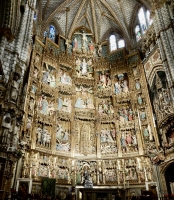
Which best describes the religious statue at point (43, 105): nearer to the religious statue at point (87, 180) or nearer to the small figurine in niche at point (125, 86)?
the religious statue at point (87, 180)

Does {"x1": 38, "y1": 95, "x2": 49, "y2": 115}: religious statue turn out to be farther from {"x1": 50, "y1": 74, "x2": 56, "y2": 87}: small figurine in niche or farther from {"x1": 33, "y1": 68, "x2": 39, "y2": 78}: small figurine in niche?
{"x1": 33, "y1": 68, "x2": 39, "y2": 78}: small figurine in niche

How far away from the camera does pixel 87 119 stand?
61.9 ft

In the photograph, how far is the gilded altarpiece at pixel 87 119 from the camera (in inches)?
618

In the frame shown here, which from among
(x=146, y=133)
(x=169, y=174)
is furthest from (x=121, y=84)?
(x=169, y=174)

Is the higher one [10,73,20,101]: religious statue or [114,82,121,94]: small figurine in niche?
[114,82,121,94]: small figurine in niche

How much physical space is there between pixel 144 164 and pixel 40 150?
762 centimetres

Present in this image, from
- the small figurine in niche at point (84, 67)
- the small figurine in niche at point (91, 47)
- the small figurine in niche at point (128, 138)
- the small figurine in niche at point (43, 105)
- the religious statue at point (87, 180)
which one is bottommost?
the religious statue at point (87, 180)

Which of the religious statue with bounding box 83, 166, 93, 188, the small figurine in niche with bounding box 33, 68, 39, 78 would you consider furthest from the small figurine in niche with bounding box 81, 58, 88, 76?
the religious statue with bounding box 83, 166, 93, 188

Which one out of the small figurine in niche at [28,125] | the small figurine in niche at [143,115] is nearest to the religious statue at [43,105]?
the small figurine in niche at [28,125]

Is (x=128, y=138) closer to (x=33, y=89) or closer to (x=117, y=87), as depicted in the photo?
(x=117, y=87)

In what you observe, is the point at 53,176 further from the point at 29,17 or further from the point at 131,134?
the point at 29,17

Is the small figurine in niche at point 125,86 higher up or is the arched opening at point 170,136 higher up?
the small figurine in niche at point 125,86

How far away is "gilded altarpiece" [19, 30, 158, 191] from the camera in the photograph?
618 inches

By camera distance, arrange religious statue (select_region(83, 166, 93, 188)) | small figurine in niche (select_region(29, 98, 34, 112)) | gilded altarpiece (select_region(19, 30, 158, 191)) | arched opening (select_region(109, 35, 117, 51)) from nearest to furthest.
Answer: religious statue (select_region(83, 166, 93, 188)) → gilded altarpiece (select_region(19, 30, 158, 191)) → small figurine in niche (select_region(29, 98, 34, 112)) → arched opening (select_region(109, 35, 117, 51))
